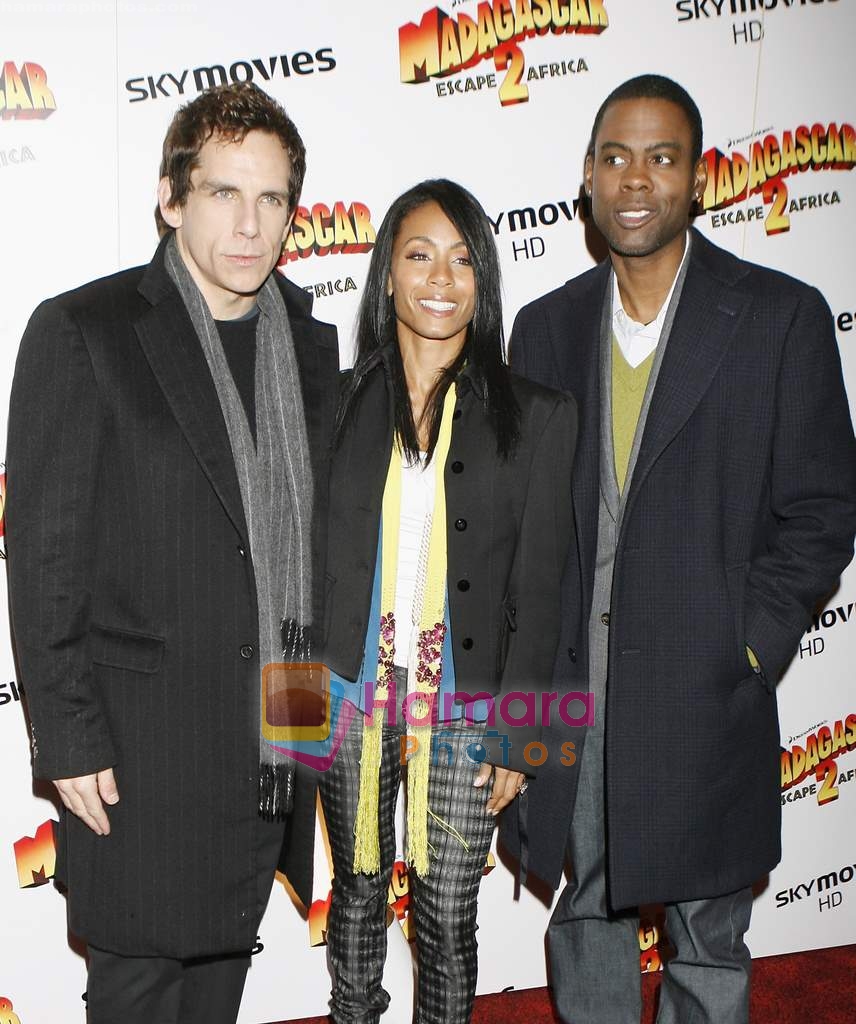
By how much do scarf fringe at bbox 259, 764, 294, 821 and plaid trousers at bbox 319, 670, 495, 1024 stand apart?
0.51ft

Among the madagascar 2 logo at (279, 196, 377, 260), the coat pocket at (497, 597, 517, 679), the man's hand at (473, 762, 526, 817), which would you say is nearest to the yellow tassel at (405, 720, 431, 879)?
the man's hand at (473, 762, 526, 817)

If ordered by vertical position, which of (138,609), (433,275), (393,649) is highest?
(433,275)

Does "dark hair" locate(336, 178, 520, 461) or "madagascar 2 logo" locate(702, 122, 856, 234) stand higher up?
"madagascar 2 logo" locate(702, 122, 856, 234)

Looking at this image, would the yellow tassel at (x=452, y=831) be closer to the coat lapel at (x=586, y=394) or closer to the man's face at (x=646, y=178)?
the coat lapel at (x=586, y=394)

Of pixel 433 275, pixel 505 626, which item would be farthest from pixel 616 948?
pixel 433 275

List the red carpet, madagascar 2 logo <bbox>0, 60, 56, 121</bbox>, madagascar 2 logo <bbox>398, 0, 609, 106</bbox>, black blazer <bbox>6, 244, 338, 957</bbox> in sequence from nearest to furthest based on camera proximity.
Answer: black blazer <bbox>6, 244, 338, 957</bbox>, madagascar 2 logo <bbox>0, 60, 56, 121</bbox>, madagascar 2 logo <bbox>398, 0, 609, 106</bbox>, the red carpet

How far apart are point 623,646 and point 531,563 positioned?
0.27 metres

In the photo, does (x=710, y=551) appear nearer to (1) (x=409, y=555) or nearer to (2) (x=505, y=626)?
(2) (x=505, y=626)

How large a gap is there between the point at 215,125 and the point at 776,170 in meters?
1.62

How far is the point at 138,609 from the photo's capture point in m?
2.04

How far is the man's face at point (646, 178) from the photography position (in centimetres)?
232

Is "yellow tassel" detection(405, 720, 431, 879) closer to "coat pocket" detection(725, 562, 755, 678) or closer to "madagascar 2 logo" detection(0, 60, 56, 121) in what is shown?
"coat pocket" detection(725, 562, 755, 678)

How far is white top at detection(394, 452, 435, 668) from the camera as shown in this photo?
2.26 meters

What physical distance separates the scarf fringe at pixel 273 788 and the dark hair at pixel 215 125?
111 cm
